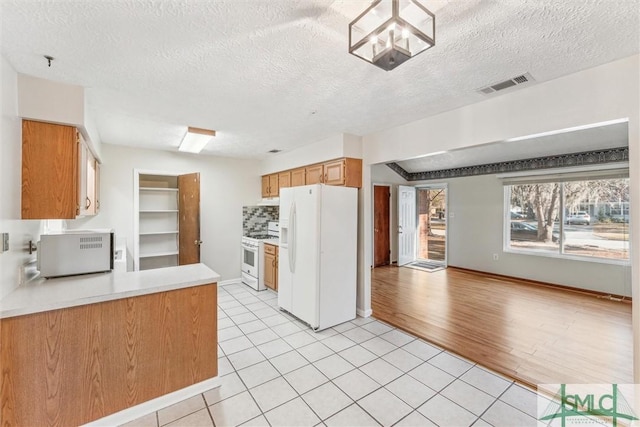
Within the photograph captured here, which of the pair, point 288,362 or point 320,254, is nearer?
point 288,362

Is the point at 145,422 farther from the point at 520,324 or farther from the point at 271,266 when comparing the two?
the point at 520,324

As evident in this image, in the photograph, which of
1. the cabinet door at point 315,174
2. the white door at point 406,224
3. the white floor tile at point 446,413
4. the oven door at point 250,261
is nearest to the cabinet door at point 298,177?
the cabinet door at point 315,174

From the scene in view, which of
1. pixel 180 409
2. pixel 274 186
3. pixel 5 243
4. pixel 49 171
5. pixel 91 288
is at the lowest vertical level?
pixel 180 409

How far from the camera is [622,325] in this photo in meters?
3.34

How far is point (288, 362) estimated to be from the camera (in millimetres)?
2572

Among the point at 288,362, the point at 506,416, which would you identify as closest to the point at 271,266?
the point at 288,362

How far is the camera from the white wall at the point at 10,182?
171 centimetres

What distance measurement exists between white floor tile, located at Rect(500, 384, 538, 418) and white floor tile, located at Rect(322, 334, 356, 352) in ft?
4.52

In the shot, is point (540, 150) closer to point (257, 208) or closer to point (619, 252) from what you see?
point (619, 252)

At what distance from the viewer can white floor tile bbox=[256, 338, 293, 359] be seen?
273 centimetres

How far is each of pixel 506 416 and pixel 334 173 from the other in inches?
112

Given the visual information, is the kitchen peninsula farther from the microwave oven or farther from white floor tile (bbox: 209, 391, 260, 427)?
white floor tile (bbox: 209, 391, 260, 427)

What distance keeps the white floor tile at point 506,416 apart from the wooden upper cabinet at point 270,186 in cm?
406

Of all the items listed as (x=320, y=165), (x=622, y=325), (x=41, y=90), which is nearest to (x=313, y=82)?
A: (x=320, y=165)
